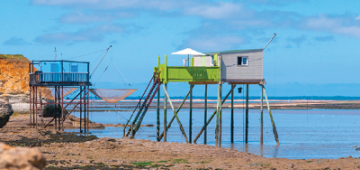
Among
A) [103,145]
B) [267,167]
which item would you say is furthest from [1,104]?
[267,167]

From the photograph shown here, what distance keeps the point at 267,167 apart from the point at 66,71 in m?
20.5

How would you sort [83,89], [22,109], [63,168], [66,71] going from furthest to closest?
[22,109] < [83,89] < [66,71] < [63,168]

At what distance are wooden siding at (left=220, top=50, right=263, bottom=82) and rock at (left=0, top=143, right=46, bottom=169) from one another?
24.2 meters

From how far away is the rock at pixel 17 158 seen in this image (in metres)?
7.59

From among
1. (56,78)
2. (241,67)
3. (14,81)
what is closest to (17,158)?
(241,67)

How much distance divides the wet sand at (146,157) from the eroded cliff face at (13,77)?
3188cm

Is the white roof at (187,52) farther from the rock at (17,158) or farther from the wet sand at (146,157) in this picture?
the rock at (17,158)

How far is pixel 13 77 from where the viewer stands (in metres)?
58.1

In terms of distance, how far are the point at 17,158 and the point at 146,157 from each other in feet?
46.5

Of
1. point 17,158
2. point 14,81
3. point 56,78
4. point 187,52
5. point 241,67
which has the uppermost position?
point 187,52

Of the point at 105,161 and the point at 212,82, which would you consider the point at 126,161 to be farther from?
the point at 212,82

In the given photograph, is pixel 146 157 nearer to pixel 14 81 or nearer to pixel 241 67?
pixel 241 67

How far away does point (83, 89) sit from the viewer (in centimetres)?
A: 3828

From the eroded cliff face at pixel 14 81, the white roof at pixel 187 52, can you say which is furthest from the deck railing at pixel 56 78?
the eroded cliff face at pixel 14 81
